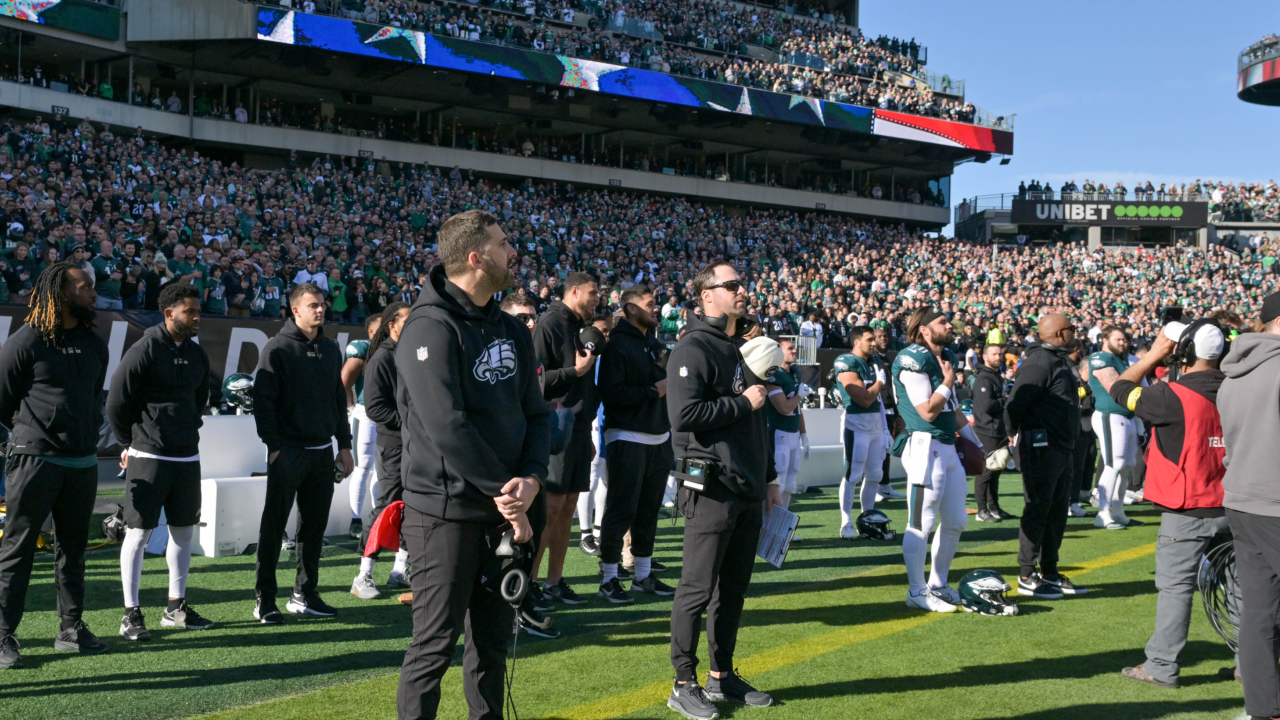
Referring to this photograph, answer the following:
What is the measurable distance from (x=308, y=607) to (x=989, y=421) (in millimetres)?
7738

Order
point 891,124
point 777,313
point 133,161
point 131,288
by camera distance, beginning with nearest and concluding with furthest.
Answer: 1. point 131,288
2. point 133,161
3. point 777,313
4. point 891,124

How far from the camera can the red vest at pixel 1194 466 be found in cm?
510

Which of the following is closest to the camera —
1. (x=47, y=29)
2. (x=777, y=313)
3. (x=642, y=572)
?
(x=642, y=572)

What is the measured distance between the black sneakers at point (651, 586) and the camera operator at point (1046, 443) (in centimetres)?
258

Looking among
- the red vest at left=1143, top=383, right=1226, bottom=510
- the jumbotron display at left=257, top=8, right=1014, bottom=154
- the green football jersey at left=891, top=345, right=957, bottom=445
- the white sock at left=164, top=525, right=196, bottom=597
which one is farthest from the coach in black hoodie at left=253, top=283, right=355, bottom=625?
the jumbotron display at left=257, top=8, right=1014, bottom=154

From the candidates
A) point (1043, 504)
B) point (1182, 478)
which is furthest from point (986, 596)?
point (1182, 478)

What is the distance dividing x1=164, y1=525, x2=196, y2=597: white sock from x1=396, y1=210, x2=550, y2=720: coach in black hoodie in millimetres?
3057

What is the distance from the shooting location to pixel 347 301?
18.2m

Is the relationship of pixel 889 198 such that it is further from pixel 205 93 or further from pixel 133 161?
pixel 133 161

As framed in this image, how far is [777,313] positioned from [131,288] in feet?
47.5

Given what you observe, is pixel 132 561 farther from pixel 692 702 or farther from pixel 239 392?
pixel 239 392

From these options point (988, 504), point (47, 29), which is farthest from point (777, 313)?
point (47, 29)

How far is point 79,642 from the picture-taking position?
213 inches

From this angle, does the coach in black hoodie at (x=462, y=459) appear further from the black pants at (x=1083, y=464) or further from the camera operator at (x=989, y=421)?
the camera operator at (x=989, y=421)
